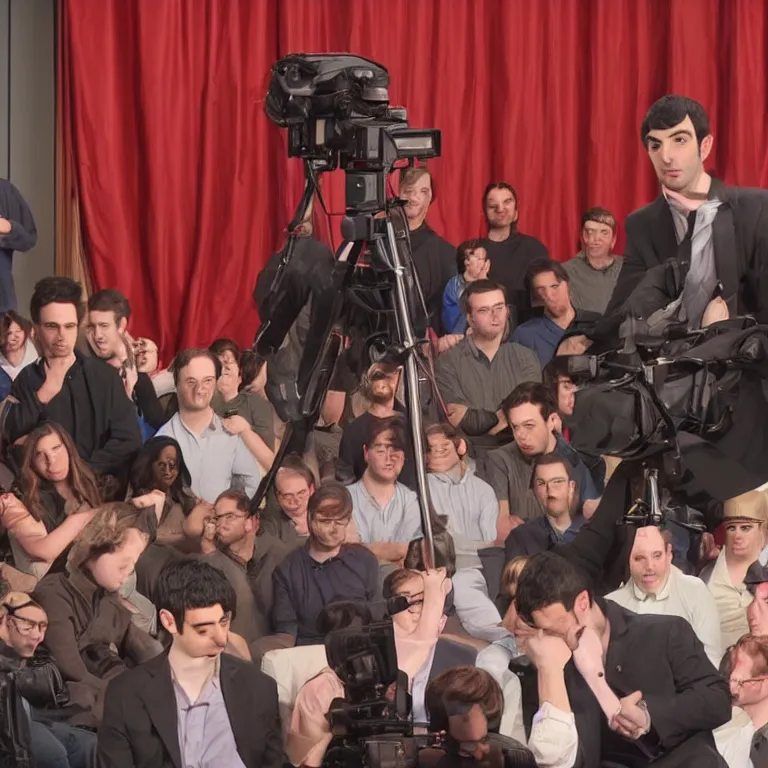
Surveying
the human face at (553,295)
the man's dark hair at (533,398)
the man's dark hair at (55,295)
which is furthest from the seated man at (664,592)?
the man's dark hair at (55,295)

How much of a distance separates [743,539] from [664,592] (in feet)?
0.86

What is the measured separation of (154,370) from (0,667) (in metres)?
1.13

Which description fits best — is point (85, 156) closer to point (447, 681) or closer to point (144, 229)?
point (144, 229)

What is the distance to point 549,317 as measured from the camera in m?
4.96

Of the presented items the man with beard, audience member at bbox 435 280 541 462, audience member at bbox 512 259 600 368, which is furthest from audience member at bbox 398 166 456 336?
the man with beard

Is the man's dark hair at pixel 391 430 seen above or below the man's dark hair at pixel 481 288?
below

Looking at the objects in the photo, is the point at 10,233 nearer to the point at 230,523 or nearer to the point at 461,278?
the point at 230,523

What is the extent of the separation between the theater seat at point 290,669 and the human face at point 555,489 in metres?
0.67

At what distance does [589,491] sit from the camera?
4504 mm

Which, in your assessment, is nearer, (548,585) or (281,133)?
(548,585)

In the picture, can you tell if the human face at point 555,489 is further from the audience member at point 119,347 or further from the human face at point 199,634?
the audience member at point 119,347

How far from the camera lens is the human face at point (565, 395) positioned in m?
4.71

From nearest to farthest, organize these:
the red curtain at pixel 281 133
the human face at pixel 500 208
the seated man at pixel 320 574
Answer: the seated man at pixel 320 574 < the human face at pixel 500 208 < the red curtain at pixel 281 133

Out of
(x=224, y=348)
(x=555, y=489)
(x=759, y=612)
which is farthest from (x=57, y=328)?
(x=759, y=612)
